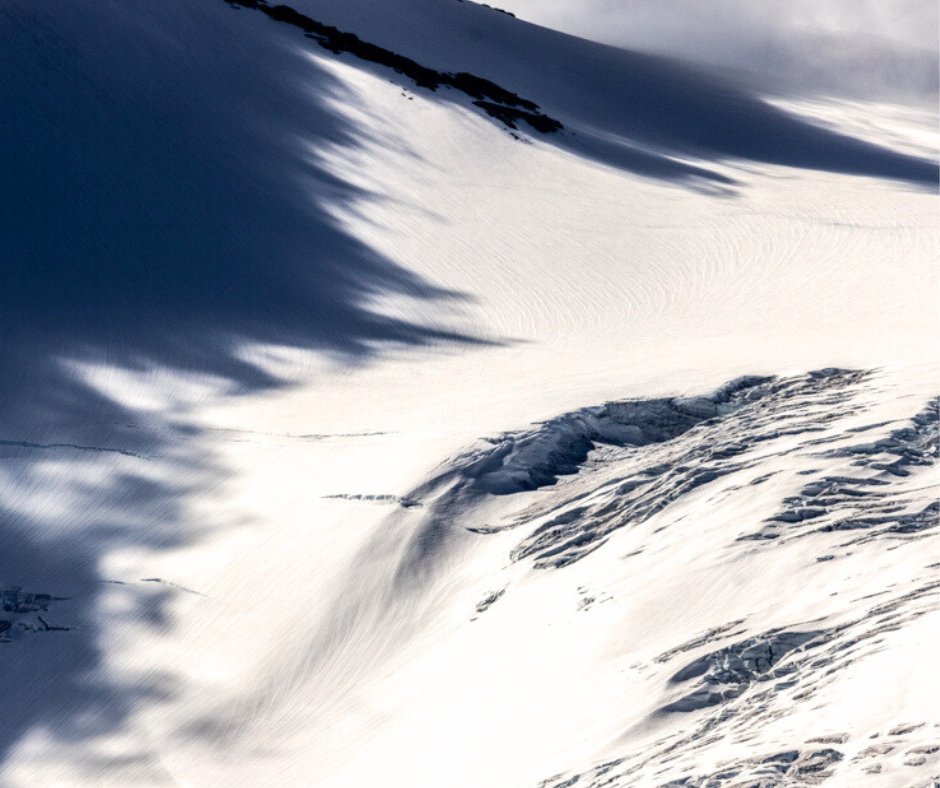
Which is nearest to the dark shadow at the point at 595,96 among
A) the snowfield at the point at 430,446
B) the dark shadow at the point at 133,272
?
the snowfield at the point at 430,446

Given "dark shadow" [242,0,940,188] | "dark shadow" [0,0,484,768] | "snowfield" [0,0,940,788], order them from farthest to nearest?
"dark shadow" [242,0,940,188] < "dark shadow" [0,0,484,768] < "snowfield" [0,0,940,788]

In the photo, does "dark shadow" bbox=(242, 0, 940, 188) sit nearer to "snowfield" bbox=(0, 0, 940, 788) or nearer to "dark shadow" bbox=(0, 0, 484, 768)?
"snowfield" bbox=(0, 0, 940, 788)

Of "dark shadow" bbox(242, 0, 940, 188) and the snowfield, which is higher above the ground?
"dark shadow" bbox(242, 0, 940, 188)

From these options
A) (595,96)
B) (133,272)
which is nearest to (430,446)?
(133,272)

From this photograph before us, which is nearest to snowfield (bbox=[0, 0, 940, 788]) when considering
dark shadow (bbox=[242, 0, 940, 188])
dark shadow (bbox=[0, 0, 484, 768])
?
dark shadow (bbox=[0, 0, 484, 768])

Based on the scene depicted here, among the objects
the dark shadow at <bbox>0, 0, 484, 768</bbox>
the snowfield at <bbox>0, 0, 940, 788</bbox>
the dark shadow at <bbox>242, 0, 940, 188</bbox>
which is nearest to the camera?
the snowfield at <bbox>0, 0, 940, 788</bbox>

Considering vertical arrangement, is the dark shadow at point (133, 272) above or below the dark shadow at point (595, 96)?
below

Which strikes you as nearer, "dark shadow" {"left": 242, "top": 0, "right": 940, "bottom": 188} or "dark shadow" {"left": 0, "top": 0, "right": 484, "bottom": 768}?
"dark shadow" {"left": 0, "top": 0, "right": 484, "bottom": 768}

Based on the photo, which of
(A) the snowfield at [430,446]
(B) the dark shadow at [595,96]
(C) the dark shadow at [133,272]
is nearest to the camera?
(A) the snowfield at [430,446]

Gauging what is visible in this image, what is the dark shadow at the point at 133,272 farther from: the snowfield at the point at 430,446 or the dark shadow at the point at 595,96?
the dark shadow at the point at 595,96
